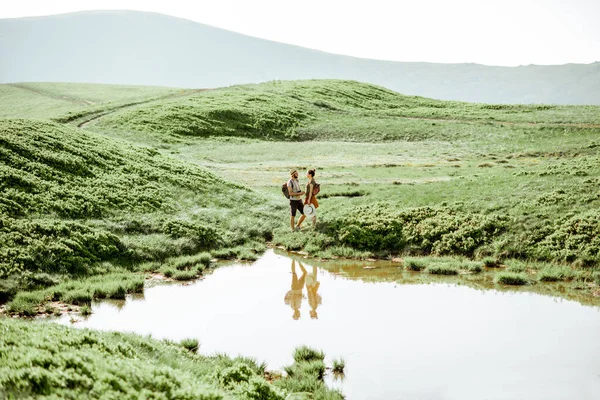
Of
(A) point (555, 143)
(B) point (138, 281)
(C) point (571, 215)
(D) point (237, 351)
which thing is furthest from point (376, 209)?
(A) point (555, 143)

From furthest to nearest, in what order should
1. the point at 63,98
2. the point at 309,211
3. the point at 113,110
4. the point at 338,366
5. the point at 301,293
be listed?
the point at 63,98, the point at 113,110, the point at 309,211, the point at 301,293, the point at 338,366

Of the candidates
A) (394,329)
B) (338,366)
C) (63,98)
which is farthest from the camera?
(63,98)

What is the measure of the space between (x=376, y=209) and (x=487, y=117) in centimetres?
6098

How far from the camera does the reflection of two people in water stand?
14.5 metres

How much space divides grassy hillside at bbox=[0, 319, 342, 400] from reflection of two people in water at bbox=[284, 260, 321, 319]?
12.1 ft

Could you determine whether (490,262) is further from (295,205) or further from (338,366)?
(338,366)

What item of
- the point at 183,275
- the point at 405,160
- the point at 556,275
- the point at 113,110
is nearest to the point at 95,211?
the point at 183,275

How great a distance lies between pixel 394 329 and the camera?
41.3ft

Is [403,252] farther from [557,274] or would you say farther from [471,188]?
[471,188]

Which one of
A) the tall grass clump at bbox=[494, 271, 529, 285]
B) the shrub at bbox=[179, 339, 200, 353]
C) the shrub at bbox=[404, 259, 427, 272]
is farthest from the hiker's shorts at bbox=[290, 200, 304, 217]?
the shrub at bbox=[179, 339, 200, 353]

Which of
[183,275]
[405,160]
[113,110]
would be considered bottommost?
[183,275]

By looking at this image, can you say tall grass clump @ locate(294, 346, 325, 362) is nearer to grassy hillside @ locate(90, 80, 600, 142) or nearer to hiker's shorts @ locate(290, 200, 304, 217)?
hiker's shorts @ locate(290, 200, 304, 217)

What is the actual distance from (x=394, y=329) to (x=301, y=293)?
4.05m

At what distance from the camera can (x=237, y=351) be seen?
11594 mm
